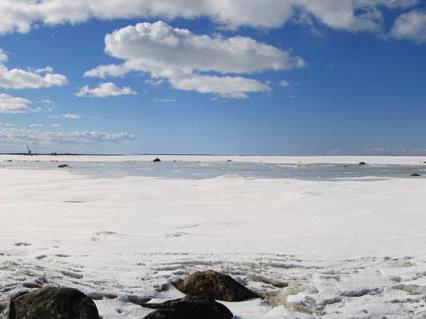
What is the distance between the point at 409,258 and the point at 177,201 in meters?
8.98

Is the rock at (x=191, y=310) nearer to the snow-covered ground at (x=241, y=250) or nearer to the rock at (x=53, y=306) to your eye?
the snow-covered ground at (x=241, y=250)

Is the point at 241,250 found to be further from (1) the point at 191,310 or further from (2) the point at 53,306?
(2) the point at 53,306

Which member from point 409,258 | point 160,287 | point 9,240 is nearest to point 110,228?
point 9,240

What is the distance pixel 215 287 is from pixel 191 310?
3.97 feet

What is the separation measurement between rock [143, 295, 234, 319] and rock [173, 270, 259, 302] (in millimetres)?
745

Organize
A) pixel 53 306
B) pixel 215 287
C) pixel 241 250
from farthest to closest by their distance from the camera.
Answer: pixel 241 250, pixel 215 287, pixel 53 306

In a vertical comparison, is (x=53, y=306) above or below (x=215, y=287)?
above

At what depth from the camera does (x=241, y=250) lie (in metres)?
8.57

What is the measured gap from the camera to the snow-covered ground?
5867mm

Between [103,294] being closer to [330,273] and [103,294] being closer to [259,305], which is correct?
[259,305]

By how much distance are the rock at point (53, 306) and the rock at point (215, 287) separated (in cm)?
166

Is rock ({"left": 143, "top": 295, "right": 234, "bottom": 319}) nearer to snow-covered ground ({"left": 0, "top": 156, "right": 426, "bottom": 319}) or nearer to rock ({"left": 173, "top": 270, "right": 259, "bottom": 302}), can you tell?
snow-covered ground ({"left": 0, "top": 156, "right": 426, "bottom": 319})

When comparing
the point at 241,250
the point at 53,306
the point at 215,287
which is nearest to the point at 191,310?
the point at 215,287

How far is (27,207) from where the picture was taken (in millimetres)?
13680
